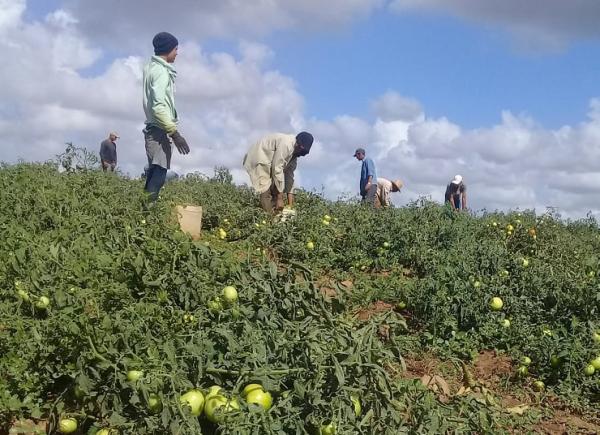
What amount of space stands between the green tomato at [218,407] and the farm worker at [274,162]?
5834mm

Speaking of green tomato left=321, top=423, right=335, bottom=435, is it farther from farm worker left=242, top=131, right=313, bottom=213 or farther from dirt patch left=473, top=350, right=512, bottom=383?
farm worker left=242, top=131, right=313, bottom=213

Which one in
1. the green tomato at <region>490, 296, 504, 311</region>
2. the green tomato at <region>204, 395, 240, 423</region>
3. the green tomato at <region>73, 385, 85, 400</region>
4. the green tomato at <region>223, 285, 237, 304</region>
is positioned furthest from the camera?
Answer: the green tomato at <region>490, 296, 504, 311</region>

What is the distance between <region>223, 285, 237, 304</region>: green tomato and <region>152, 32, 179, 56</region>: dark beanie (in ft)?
13.3

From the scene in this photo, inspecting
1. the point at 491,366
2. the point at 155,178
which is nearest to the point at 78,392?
the point at 491,366

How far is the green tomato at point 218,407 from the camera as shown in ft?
7.65

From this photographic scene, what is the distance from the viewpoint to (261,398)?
8.00 ft

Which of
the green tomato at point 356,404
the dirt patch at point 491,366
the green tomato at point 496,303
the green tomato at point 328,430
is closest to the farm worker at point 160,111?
the green tomato at point 496,303

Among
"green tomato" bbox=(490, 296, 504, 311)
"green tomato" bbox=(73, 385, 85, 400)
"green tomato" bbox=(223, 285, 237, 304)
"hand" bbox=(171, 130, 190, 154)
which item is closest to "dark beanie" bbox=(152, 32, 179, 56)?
"hand" bbox=(171, 130, 190, 154)

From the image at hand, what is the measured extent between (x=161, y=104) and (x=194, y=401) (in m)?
4.35

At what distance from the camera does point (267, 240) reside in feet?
22.0

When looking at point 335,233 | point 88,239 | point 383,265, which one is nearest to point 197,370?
point 88,239

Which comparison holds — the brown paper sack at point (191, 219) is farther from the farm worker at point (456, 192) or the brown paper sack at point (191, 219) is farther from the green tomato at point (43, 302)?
the farm worker at point (456, 192)

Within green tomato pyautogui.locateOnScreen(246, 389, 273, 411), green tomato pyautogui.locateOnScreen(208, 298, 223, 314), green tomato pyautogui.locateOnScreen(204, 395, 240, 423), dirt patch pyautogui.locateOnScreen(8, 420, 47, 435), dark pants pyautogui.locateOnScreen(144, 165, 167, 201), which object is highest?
dark pants pyautogui.locateOnScreen(144, 165, 167, 201)

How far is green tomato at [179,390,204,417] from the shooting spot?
7.98 ft
